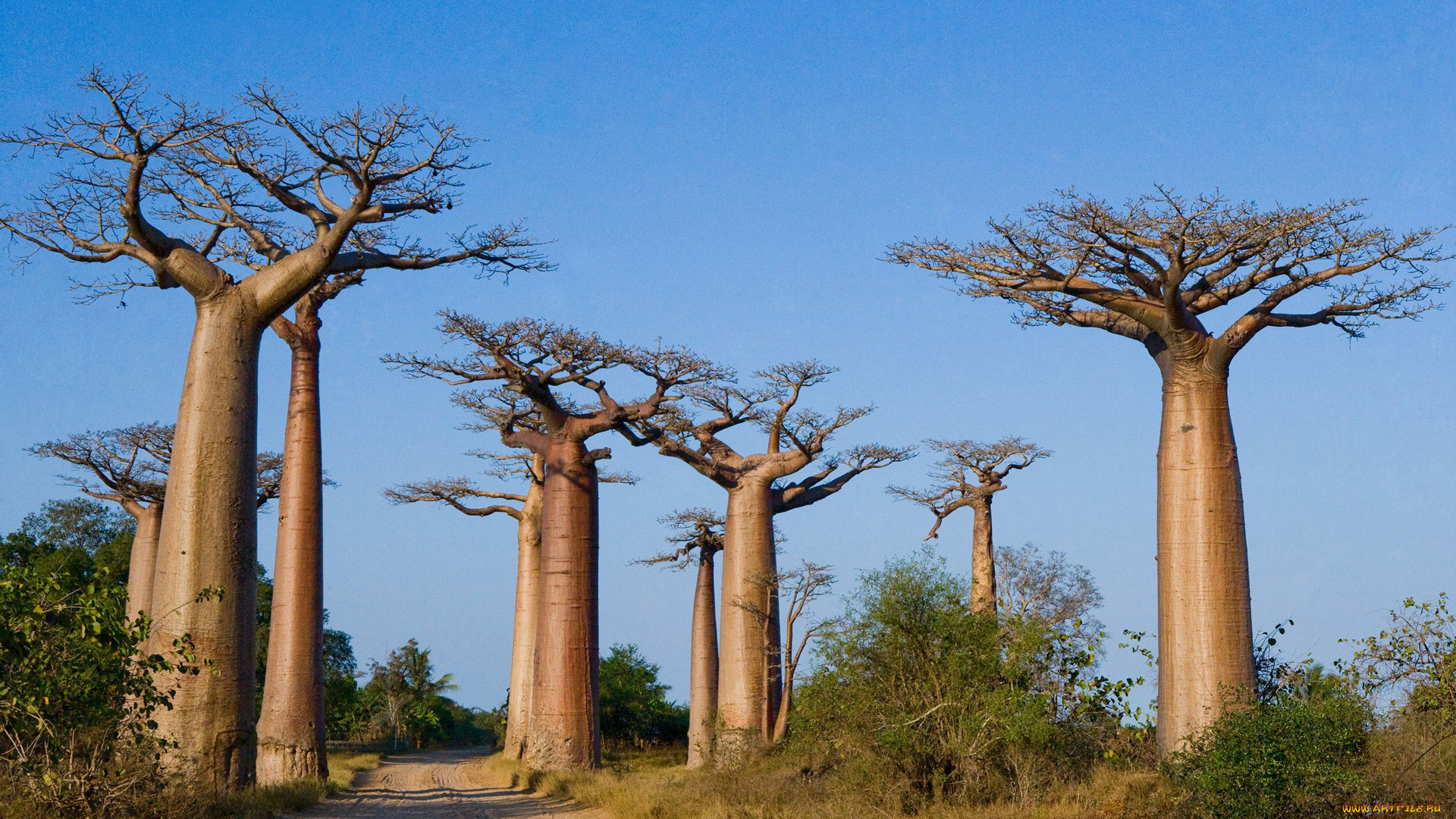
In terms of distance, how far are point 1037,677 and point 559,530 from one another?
25.2 ft

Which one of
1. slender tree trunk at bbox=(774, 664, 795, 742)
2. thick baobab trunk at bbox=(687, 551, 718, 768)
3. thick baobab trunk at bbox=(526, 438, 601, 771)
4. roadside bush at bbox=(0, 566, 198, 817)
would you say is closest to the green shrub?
roadside bush at bbox=(0, 566, 198, 817)

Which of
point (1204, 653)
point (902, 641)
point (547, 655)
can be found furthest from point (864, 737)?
point (547, 655)

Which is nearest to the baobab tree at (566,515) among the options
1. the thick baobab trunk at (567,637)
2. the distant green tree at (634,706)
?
the thick baobab trunk at (567,637)

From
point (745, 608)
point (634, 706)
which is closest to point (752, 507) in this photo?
point (745, 608)

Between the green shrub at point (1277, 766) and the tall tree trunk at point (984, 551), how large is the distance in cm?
1078

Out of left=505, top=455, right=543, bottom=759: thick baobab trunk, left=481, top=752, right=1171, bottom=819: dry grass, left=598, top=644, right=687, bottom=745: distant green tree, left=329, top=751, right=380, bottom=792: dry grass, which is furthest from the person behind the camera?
left=598, top=644, right=687, bottom=745: distant green tree

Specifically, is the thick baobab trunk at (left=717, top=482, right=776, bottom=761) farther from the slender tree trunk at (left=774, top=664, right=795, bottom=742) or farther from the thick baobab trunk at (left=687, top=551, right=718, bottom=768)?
the thick baobab trunk at (left=687, top=551, right=718, bottom=768)

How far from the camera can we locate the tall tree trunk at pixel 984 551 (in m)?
18.9

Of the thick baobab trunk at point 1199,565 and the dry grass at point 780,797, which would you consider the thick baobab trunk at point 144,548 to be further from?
the thick baobab trunk at point 1199,565

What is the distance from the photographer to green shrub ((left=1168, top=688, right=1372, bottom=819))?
7.18m

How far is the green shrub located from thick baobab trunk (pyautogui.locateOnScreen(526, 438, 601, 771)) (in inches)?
361

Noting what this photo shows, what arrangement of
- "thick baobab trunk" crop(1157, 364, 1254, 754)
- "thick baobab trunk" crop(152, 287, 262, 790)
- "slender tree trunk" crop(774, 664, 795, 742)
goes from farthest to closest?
"slender tree trunk" crop(774, 664, 795, 742), "thick baobab trunk" crop(1157, 364, 1254, 754), "thick baobab trunk" crop(152, 287, 262, 790)

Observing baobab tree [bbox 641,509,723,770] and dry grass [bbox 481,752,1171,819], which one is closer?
dry grass [bbox 481,752,1171,819]

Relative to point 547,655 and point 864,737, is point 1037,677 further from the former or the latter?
point 547,655
